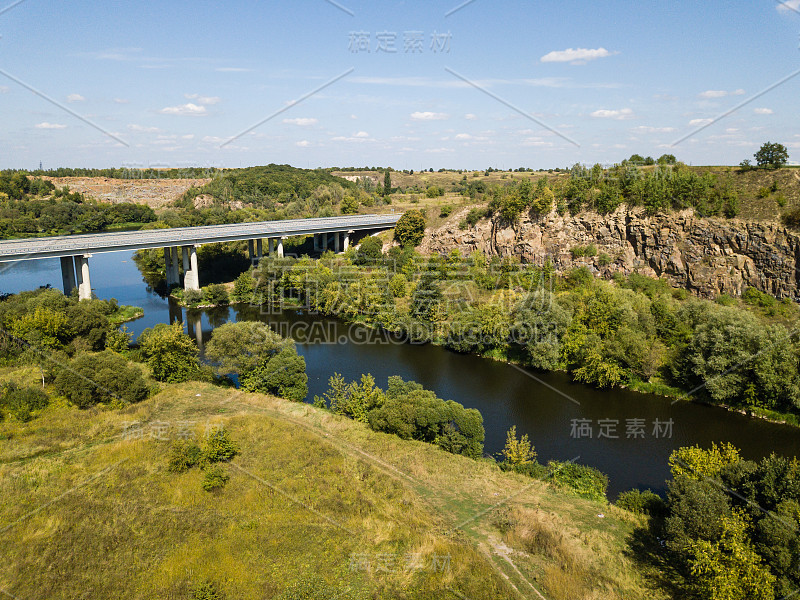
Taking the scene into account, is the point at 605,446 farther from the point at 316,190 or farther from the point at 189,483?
the point at 316,190

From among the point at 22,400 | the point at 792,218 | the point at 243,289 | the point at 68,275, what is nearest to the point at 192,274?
the point at 243,289

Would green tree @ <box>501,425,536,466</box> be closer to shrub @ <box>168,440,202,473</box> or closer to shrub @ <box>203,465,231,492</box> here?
shrub @ <box>203,465,231,492</box>

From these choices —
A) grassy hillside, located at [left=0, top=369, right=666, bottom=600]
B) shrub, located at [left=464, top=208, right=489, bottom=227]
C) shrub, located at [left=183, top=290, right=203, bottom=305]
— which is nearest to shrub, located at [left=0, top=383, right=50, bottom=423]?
grassy hillside, located at [left=0, top=369, right=666, bottom=600]

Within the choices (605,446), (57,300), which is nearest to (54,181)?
(57,300)

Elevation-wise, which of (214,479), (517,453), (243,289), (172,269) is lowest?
(517,453)

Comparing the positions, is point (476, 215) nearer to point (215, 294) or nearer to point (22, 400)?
point (215, 294)

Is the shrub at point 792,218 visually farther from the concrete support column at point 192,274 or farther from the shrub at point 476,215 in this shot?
the concrete support column at point 192,274
